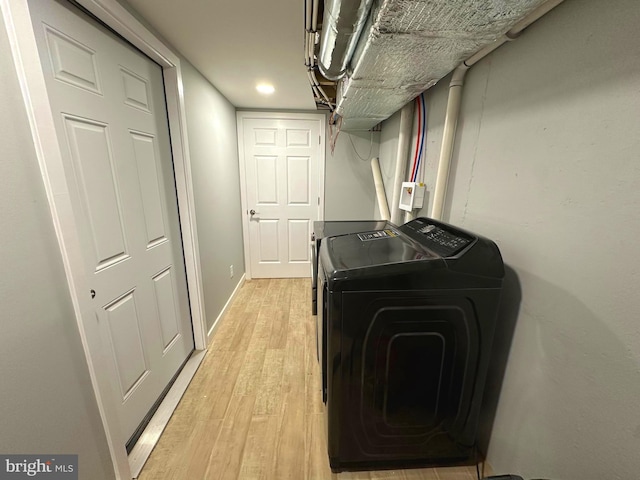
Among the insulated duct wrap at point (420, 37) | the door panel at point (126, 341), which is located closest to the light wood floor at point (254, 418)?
the door panel at point (126, 341)

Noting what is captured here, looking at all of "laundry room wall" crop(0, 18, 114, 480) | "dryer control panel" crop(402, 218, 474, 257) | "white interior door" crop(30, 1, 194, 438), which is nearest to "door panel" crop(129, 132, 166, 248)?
"white interior door" crop(30, 1, 194, 438)

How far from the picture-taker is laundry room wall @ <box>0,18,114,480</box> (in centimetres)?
73

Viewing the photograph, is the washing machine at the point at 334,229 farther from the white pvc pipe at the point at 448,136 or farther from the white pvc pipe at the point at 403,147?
the white pvc pipe at the point at 448,136

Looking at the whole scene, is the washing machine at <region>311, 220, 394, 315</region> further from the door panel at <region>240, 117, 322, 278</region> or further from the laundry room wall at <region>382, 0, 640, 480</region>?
the door panel at <region>240, 117, 322, 278</region>

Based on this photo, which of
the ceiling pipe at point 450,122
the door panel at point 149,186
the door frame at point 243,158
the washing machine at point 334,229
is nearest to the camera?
the ceiling pipe at point 450,122

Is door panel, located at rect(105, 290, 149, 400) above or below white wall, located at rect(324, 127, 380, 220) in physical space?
below

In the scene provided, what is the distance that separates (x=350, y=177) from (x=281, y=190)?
93 centimetres

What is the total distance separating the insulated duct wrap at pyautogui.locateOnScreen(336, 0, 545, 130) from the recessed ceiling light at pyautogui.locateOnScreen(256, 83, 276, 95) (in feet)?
3.95

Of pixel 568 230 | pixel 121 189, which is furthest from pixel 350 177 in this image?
pixel 568 230

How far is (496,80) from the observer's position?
3.47ft

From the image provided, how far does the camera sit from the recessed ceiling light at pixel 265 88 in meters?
2.25

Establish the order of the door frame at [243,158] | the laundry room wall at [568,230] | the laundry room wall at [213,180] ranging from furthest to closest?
the door frame at [243,158]
the laundry room wall at [213,180]
the laundry room wall at [568,230]
